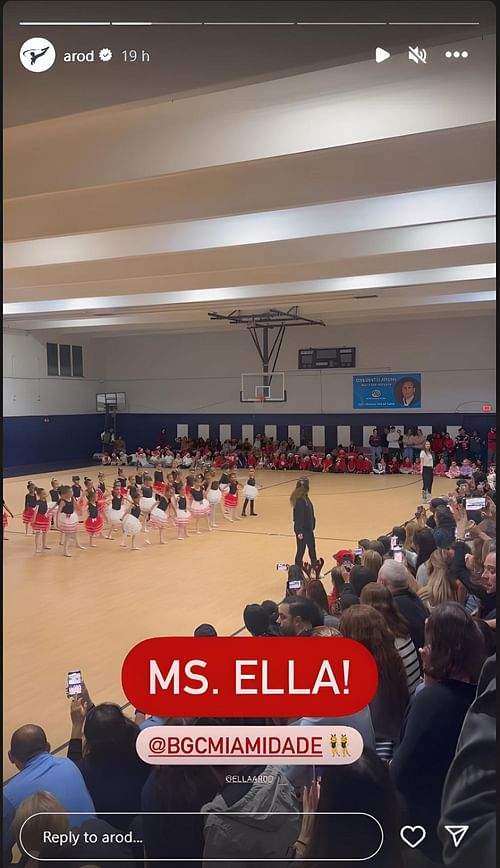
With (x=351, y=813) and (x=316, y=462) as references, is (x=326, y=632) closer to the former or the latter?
(x=351, y=813)

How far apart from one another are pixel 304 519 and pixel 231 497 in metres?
0.77

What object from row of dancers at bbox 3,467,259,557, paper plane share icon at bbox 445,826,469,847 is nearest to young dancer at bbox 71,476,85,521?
row of dancers at bbox 3,467,259,557

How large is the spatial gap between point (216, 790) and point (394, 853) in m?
0.42

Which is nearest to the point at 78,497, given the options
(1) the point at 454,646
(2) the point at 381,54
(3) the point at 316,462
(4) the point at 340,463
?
(3) the point at 316,462

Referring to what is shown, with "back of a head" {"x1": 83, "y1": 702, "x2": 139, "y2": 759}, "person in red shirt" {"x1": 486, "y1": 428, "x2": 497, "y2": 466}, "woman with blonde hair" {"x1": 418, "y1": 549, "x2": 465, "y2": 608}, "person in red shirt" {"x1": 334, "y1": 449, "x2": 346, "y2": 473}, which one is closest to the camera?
"person in red shirt" {"x1": 486, "y1": 428, "x2": 497, "y2": 466}

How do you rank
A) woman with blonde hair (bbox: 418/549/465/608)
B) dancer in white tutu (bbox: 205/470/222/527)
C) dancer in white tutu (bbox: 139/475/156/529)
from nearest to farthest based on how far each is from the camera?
1. woman with blonde hair (bbox: 418/549/465/608)
2. dancer in white tutu (bbox: 139/475/156/529)
3. dancer in white tutu (bbox: 205/470/222/527)

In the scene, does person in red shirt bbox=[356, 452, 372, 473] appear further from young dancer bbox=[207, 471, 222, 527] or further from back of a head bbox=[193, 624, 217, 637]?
back of a head bbox=[193, 624, 217, 637]

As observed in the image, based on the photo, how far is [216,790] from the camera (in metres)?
1.39

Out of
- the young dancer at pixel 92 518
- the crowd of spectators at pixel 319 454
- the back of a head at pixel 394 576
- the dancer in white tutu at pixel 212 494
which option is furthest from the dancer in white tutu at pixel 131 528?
the back of a head at pixel 394 576

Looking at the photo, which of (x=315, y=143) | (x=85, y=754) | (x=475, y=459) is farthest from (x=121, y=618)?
(x=315, y=143)

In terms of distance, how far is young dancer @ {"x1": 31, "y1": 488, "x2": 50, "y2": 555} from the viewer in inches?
73.5

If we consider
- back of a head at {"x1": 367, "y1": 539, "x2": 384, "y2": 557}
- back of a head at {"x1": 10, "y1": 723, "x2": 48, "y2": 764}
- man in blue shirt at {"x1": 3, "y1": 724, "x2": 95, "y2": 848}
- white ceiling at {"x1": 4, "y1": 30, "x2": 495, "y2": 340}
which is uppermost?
white ceiling at {"x1": 4, "y1": 30, "x2": 495, "y2": 340}

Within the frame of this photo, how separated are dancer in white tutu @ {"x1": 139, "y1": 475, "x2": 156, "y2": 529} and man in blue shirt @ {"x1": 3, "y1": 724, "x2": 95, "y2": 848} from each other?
646mm

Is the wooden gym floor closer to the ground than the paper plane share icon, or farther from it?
farther from it
